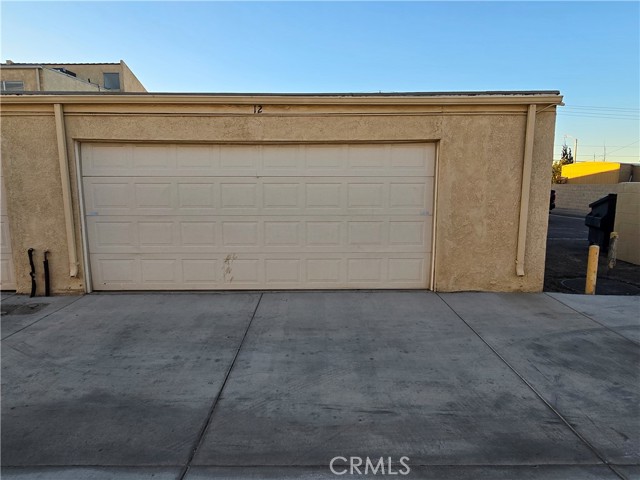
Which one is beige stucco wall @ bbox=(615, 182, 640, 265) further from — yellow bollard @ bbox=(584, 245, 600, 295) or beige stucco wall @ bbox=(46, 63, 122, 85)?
beige stucco wall @ bbox=(46, 63, 122, 85)

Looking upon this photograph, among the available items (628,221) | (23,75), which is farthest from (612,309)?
(23,75)

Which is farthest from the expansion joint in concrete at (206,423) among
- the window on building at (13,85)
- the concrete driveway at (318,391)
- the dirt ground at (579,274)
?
the window on building at (13,85)

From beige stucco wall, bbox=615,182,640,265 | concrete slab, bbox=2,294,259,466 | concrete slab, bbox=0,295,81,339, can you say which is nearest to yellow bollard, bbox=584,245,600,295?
beige stucco wall, bbox=615,182,640,265

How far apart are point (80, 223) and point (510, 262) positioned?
7056mm

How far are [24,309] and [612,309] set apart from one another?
8.65 meters

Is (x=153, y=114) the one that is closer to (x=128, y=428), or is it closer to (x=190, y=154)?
(x=190, y=154)

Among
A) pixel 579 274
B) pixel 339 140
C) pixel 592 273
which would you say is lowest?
pixel 579 274

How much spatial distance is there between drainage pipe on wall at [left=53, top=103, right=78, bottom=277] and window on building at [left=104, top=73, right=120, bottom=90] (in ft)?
90.3

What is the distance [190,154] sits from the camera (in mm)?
6137

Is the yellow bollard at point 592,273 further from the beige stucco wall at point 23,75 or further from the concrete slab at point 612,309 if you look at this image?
the beige stucco wall at point 23,75

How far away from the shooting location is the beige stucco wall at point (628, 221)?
9.00 metres

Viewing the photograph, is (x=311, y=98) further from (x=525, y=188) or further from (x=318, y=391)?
(x=318, y=391)

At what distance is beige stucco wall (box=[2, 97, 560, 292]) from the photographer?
5.88 m

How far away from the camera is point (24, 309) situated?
217 inches
